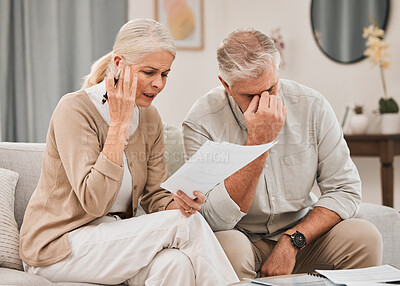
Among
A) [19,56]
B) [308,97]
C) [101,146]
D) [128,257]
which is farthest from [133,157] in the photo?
[19,56]

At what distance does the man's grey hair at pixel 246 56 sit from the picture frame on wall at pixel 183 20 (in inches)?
99.9

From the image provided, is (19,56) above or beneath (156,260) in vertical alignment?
above

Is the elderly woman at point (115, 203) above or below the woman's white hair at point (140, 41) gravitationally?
below

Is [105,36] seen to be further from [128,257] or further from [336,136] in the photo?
[128,257]

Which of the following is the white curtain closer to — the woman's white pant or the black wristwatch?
the woman's white pant

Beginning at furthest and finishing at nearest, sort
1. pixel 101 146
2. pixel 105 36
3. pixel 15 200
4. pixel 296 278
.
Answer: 1. pixel 105 36
2. pixel 15 200
3. pixel 101 146
4. pixel 296 278

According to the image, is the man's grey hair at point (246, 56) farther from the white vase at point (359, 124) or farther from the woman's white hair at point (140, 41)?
the white vase at point (359, 124)

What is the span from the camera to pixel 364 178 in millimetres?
3697

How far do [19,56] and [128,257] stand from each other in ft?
8.34

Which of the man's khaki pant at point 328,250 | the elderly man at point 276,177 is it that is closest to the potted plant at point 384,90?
the elderly man at point 276,177

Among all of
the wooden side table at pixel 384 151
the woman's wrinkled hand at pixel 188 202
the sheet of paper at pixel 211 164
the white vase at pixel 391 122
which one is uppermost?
the sheet of paper at pixel 211 164

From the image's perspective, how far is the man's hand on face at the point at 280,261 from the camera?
1.66 metres

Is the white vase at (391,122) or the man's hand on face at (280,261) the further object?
the white vase at (391,122)

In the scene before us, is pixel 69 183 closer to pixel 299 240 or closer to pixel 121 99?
pixel 121 99
